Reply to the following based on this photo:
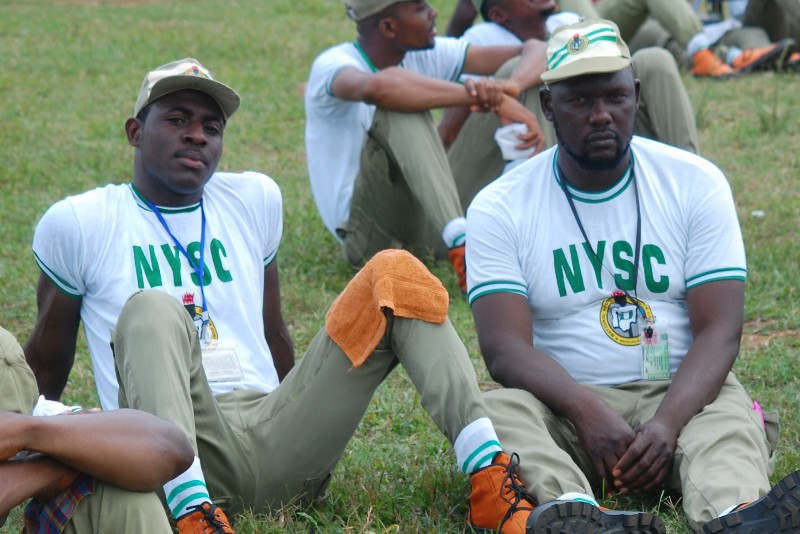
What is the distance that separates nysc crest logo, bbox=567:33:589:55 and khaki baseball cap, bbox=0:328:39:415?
7.13ft

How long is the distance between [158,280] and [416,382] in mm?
981

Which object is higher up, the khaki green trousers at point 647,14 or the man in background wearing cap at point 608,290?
the khaki green trousers at point 647,14

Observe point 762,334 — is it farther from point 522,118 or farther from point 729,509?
point 729,509

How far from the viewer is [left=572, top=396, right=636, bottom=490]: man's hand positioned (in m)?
4.02

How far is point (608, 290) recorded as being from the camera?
14.1 feet

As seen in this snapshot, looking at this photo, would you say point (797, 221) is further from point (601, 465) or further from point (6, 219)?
point (6, 219)

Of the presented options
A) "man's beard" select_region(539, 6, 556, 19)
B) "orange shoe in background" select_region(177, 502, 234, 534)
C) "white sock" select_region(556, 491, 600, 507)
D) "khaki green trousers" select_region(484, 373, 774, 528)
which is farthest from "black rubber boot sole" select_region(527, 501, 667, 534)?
"man's beard" select_region(539, 6, 556, 19)

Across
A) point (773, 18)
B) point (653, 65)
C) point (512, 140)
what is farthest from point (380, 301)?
point (773, 18)

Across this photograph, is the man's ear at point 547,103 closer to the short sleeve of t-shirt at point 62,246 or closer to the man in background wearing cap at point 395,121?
the short sleeve of t-shirt at point 62,246

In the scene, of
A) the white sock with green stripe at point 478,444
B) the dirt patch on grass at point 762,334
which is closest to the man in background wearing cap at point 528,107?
the dirt patch on grass at point 762,334

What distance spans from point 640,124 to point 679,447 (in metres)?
3.38

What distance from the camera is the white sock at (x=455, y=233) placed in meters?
6.60

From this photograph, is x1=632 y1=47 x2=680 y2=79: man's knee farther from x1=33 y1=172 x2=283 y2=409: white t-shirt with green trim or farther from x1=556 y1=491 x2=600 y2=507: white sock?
x1=556 y1=491 x2=600 y2=507: white sock

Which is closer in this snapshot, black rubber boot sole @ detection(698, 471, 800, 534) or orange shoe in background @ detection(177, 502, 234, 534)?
black rubber boot sole @ detection(698, 471, 800, 534)
